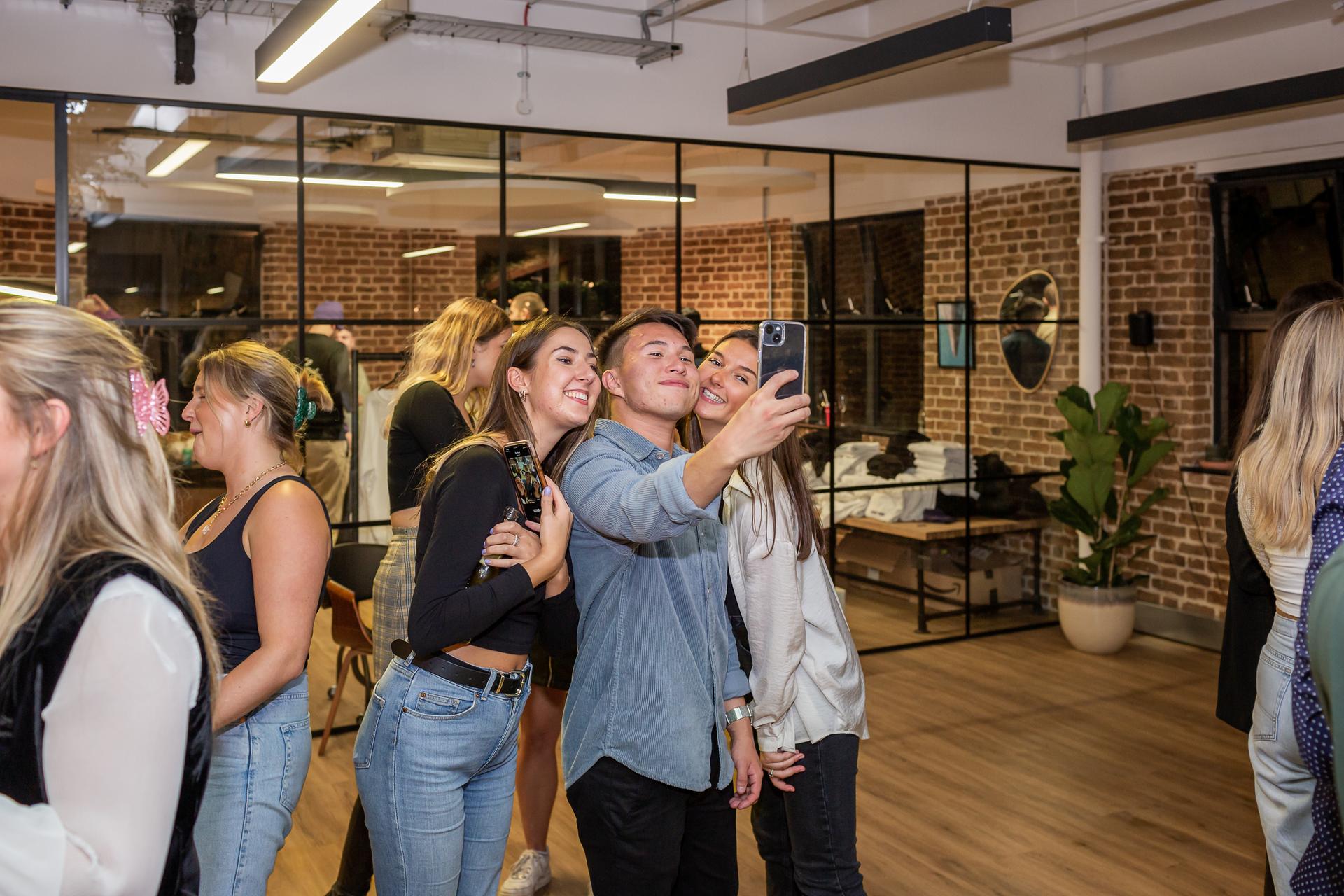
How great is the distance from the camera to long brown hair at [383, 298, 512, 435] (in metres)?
3.60

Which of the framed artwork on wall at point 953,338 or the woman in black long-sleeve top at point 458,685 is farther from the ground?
the framed artwork on wall at point 953,338

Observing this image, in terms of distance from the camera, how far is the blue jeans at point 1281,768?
2.44m

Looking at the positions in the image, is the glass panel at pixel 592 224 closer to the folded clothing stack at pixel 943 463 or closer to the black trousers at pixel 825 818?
the folded clothing stack at pixel 943 463

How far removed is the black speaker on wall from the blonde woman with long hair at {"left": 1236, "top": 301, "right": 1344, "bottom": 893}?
13.7 ft

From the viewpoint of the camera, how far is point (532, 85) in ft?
17.1

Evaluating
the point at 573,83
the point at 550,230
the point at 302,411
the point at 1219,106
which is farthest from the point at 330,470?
the point at 1219,106

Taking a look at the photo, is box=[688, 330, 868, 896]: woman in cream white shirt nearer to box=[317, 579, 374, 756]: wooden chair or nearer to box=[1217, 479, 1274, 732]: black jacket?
box=[1217, 479, 1274, 732]: black jacket

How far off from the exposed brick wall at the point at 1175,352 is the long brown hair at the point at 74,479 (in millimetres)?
6051

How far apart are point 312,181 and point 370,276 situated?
46 cm

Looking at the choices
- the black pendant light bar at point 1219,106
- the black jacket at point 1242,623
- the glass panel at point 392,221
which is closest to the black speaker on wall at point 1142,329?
the black pendant light bar at point 1219,106

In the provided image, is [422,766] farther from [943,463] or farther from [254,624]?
[943,463]

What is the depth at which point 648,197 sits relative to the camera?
554 centimetres

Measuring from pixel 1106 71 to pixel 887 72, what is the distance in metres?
2.94

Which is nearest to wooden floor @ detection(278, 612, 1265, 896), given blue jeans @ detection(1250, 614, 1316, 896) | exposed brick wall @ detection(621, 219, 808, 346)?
blue jeans @ detection(1250, 614, 1316, 896)
